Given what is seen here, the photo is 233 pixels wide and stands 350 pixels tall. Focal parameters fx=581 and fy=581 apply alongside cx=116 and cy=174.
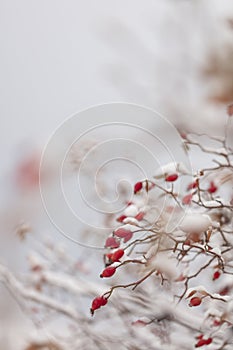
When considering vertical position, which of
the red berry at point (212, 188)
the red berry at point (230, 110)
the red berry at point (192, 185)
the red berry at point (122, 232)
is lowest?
the red berry at point (212, 188)

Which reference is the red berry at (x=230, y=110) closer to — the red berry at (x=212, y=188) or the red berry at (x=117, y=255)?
the red berry at (x=212, y=188)

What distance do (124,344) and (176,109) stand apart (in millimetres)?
443

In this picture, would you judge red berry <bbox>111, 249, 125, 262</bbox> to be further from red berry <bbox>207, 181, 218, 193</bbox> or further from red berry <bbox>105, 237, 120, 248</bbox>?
red berry <bbox>207, 181, 218, 193</bbox>

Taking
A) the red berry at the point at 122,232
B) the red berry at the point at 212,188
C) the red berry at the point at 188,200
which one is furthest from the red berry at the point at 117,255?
the red berry at the point at 212,188

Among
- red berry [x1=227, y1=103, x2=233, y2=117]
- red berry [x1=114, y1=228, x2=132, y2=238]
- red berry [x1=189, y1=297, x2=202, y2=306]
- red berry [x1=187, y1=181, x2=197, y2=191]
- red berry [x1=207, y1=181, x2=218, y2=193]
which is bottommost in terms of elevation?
red berry [x1=189, y1=297, x2=202, y2=306]

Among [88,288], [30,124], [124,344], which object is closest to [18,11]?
[30,124]

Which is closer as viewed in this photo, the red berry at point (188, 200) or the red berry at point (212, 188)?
the red berry at point (188, 200)

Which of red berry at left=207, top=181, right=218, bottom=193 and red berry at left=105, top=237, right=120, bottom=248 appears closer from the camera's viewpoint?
red berry at left=105, top=237, right=120, bottom=248

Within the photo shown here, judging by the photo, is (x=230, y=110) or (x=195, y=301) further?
(x=230, y=110)

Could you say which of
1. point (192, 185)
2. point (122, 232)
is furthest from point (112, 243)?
point (192, 185)

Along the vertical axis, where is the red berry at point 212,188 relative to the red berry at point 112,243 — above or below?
below

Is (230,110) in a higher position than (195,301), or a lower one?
higher

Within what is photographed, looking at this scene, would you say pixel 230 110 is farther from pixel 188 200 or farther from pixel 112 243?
pixel 112 243

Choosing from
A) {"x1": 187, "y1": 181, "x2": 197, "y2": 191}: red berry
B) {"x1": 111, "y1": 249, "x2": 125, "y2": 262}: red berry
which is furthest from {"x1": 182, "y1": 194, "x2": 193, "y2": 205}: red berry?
{"x1": 111, "y1": 249, "x2": 125, "y2": 262}: red berry
